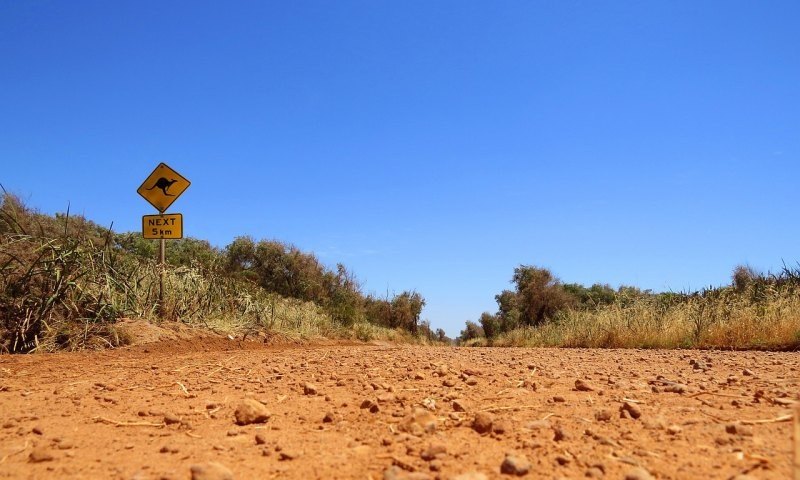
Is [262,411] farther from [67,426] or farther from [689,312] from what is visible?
[689,312]

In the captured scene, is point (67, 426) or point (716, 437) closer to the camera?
point (716, 437)

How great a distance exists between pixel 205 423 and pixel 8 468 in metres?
0.95

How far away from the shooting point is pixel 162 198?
11102 millimetres

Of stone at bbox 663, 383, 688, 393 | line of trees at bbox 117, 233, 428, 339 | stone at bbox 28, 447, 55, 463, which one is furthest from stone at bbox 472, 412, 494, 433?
line of trees at bbox 117, 233, 428, 339

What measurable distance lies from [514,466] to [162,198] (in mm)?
10594

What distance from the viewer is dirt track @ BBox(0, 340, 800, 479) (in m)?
2.31

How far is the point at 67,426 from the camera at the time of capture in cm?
315

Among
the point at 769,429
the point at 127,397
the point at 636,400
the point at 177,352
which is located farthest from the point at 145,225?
the point at 769,429

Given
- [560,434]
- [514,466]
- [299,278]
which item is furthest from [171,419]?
[299,278]

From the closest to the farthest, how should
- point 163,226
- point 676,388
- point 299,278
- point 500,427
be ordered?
point 500,427 → point 676,388 → point 163,226 → point 299,278

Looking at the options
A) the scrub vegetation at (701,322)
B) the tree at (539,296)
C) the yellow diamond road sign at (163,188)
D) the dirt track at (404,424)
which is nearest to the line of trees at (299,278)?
the tree at (539,296)

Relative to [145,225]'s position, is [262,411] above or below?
below

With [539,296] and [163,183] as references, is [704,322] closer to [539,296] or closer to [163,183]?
[163,183]

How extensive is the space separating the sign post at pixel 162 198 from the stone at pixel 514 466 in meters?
9.93
